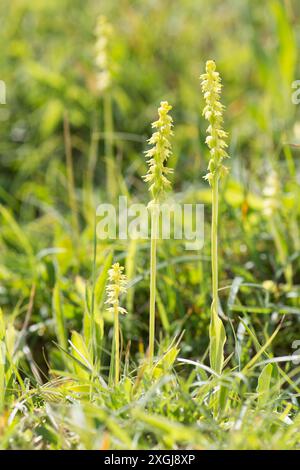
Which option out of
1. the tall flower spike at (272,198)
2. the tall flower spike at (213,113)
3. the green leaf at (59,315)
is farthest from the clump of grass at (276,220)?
the tall flower spike at (213,113)

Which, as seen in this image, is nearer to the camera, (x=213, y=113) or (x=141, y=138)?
(x=213, y=113)

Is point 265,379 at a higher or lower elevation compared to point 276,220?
lower

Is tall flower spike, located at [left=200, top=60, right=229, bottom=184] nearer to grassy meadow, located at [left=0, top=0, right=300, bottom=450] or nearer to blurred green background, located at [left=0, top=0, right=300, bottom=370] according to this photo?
grassy meadow, located at [left=0, top=0, right=300, bottom=450]

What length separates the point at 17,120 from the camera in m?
4.05

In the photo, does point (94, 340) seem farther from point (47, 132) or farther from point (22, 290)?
point (47, 132)

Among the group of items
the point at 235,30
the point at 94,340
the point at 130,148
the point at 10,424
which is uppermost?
the point at 235,30

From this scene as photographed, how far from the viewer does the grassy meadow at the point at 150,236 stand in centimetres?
161

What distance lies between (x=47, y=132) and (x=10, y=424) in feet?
8.04

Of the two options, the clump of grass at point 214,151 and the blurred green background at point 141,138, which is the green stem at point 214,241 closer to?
the clump of grass at point 214,151

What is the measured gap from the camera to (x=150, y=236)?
108 inches

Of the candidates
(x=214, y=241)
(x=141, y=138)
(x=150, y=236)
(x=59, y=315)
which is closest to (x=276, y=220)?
(x=150, y=236)

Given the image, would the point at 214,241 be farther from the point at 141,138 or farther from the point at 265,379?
the point at 141,138

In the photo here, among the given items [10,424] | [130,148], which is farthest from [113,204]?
[10,424]

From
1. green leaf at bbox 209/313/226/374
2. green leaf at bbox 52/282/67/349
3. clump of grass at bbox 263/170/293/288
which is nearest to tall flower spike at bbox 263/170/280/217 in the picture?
clump of grass at bbox 263/170/293/288
